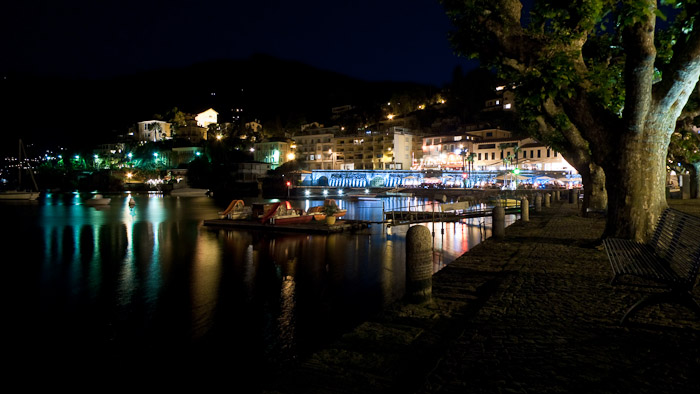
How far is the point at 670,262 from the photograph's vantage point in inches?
224

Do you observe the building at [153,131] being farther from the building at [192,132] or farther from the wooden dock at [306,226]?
the wooden dock at [306,226]

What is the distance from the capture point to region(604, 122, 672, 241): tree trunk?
32.2 ft

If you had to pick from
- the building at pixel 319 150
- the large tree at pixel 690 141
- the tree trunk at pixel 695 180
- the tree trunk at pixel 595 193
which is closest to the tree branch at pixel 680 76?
the large tree at pixel 690 141

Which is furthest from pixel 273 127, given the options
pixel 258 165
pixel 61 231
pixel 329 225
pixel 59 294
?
pixel 59 294

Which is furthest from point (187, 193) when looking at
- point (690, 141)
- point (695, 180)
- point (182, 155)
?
point (690, 141)

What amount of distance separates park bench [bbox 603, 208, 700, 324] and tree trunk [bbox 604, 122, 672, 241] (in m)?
3.57

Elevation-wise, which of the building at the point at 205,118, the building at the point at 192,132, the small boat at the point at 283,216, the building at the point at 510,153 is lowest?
the small boat at the point at 283,216

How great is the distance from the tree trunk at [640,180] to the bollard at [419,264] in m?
6.17

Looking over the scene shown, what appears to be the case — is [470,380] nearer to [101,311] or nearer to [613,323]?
[613,323]

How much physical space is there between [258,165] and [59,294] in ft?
316

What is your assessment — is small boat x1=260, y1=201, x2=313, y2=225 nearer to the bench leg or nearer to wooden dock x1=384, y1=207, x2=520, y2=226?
wooden dock x1=384, y1=207, x2=520, y2=226

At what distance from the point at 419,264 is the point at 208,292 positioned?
8.33 meters

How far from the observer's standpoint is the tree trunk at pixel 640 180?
32.2ft

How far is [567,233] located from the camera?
48.5 feet
